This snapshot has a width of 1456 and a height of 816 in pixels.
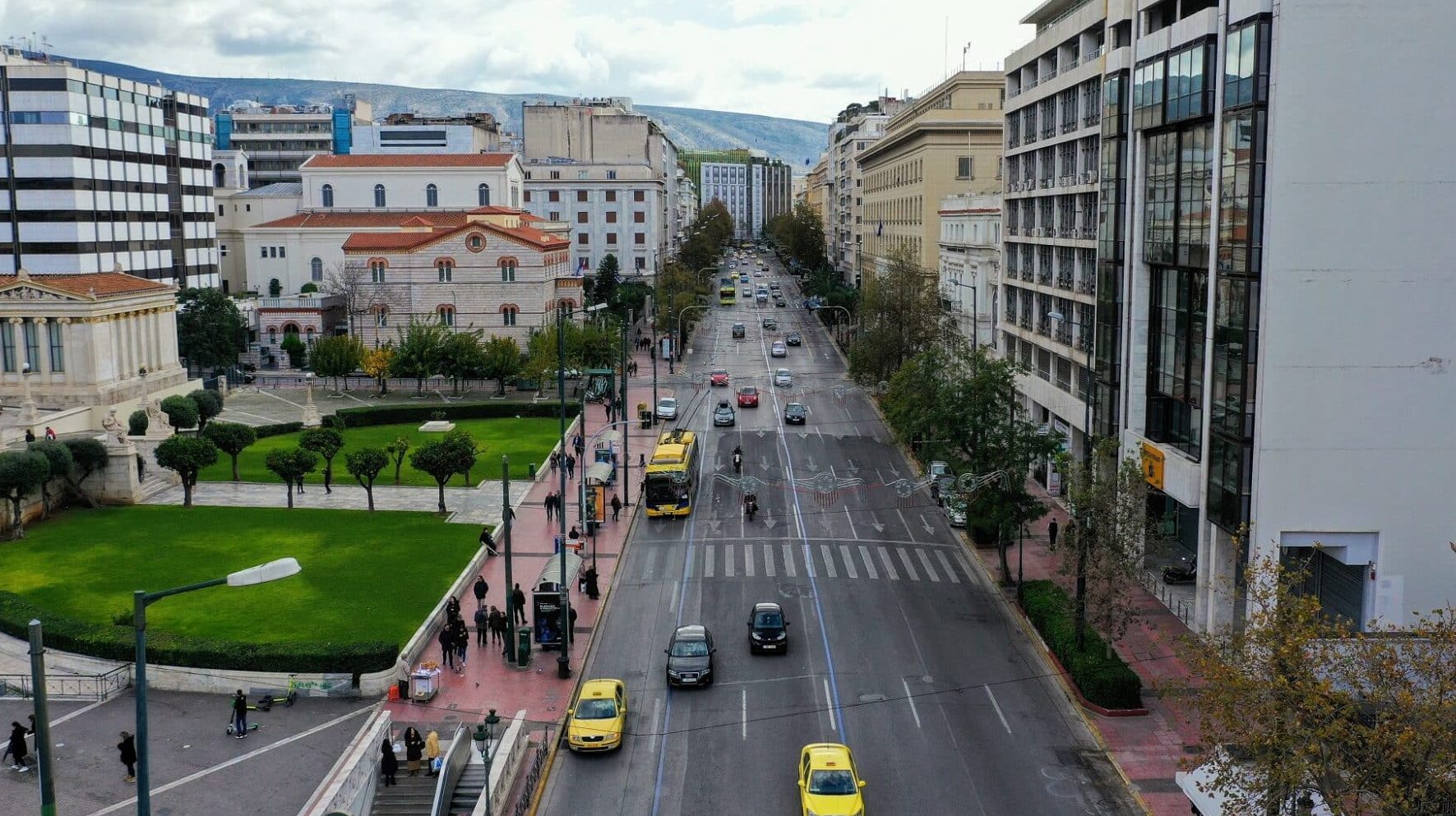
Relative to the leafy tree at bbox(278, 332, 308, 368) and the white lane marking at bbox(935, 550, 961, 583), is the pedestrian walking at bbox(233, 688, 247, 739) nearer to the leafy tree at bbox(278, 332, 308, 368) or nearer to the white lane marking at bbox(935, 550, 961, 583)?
the white lane marking at bbox(935, 550, 961, 583)

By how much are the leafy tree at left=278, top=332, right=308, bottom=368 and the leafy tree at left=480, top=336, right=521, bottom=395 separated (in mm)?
Result: 19882

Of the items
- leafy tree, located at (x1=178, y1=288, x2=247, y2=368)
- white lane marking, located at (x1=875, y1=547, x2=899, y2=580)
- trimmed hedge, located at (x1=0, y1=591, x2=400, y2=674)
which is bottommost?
white lane marking, located at (x1=875, y1=547, x2=899, y2=580)

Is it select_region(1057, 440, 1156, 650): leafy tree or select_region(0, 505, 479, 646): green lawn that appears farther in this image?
select_region(0, 505, 479, 646): green lawn

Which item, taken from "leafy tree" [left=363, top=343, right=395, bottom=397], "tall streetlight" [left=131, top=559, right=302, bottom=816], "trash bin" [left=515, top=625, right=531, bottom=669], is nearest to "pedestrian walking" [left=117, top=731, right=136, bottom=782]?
"trash bin" [left=515, top=625, right=531, bottom=669]

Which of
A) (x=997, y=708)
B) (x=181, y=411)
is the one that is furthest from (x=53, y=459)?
(x=997, y=708)

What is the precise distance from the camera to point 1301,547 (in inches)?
1451

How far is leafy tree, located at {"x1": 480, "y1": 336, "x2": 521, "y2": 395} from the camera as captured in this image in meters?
86.1

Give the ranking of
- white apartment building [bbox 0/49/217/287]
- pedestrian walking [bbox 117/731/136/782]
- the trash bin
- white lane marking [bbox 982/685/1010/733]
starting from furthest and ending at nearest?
white apartment building [bbox 0/49/217/287] → the trash bin → white lane marking [bbox 982/685/1010/733] → pedestrian walking [bbox 117/731/136/782]

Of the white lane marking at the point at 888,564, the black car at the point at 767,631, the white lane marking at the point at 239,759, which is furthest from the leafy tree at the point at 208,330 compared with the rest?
the black car at the point at 767,631

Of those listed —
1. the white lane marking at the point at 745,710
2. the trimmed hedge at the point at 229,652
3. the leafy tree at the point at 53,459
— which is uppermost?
the leafy tree at the point at 53,459

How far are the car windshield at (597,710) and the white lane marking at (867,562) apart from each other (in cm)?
1708

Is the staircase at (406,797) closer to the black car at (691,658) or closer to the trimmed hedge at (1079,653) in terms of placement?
the black car at (691,658)

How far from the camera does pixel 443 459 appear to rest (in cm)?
5381

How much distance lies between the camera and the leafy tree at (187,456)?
5334cm
